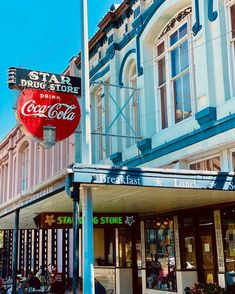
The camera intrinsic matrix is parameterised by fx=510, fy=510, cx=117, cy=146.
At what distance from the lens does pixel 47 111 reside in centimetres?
1418

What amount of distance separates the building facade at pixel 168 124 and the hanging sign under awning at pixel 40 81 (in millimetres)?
2097

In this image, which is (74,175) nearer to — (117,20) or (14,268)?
(14,268)

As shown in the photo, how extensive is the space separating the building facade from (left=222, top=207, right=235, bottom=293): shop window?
0.08 feet

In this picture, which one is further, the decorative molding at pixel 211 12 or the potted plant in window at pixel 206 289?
the decorative molding at pixel 211 12

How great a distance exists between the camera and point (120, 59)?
1759 cm

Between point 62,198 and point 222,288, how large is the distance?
4389 millimetres

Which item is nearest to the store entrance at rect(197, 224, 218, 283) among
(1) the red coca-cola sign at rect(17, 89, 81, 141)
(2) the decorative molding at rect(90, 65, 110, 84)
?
(1) the red coca-cola sign at rect(17, 89, 81, 141)

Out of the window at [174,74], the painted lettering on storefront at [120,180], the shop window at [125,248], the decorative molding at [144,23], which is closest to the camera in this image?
the painted lettering on storefront at [120,180]

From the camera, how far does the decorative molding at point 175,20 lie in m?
14.3

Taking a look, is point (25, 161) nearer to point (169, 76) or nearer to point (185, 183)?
point (169, 76)

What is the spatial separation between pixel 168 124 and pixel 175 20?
3.05m

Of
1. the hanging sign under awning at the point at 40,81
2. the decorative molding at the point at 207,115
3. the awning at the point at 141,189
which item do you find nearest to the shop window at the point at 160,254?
the awning at the point at 141,189

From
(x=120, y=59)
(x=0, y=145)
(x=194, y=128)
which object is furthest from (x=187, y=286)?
(x=0, y=145)

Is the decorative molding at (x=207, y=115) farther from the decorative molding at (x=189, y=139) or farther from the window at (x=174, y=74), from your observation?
the window at (x=174, y=74)
